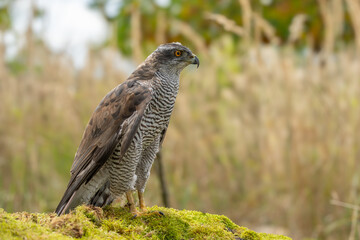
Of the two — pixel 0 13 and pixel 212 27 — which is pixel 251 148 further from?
pixel 0 13

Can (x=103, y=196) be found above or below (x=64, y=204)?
above

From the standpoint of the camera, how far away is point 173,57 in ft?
11.4

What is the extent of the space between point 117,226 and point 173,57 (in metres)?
1.47

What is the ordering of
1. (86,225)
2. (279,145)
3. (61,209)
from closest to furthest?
(86,225) < (61,209) < (279,145)

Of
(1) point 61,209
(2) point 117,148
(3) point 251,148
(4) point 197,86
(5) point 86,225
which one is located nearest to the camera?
(5) point 86,225

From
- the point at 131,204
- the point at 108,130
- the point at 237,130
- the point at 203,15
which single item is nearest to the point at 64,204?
the point at 131,204

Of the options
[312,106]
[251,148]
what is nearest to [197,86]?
[251,148]

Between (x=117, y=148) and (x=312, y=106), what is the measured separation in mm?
3268

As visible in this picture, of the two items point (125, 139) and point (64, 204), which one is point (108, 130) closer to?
point (125, 139)

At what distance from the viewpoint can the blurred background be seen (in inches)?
202

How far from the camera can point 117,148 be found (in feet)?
10.2

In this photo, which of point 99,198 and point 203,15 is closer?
point 99,198

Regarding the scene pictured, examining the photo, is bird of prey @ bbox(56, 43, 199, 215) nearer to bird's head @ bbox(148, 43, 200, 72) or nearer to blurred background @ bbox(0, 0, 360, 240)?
bird's head @ bbox(148, 43, 200, 72)

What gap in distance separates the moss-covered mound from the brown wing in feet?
0.89
